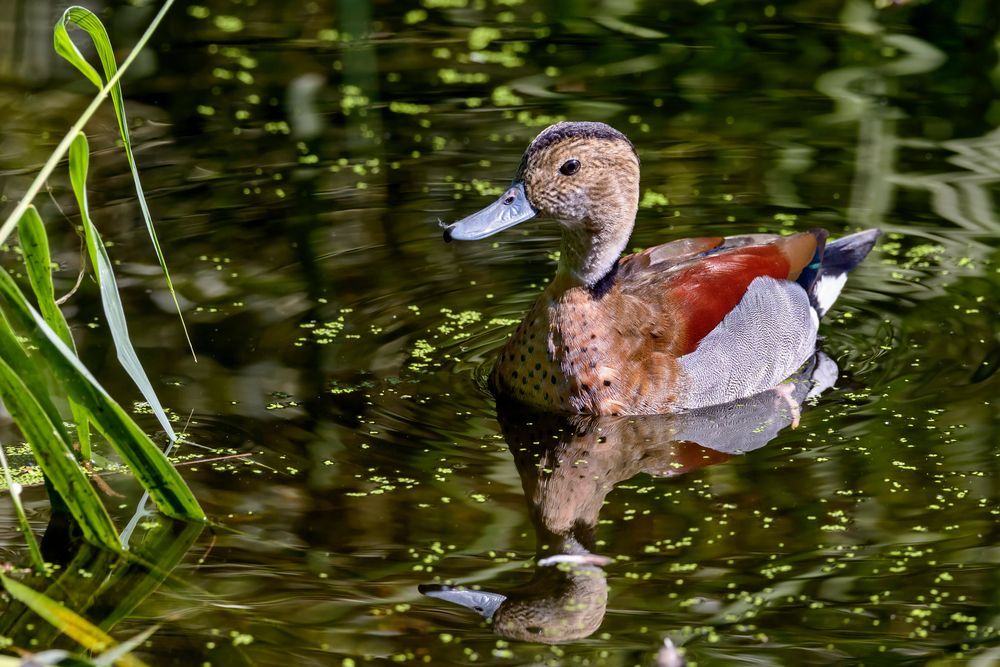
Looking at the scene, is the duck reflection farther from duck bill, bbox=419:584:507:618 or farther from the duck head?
the duck head

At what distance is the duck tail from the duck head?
3.97ft

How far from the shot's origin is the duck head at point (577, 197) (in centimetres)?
635

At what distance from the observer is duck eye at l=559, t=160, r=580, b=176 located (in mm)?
6379

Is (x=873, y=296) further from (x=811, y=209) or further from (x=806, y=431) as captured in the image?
(x=806, y=431)

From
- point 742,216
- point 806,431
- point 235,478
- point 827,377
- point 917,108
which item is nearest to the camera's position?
point 235,478

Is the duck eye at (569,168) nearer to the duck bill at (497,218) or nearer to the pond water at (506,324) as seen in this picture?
the duck bill at (497,218)

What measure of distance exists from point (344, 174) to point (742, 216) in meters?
2.36

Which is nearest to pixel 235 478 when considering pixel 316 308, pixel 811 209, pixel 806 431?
pixel 316 308

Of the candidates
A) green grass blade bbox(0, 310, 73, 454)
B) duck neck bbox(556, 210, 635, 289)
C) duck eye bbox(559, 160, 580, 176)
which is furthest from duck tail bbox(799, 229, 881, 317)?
green grass blade bbox(0, 310, 73, 454)

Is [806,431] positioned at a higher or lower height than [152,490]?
lower

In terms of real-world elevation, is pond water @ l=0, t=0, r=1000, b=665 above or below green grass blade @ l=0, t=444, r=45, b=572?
below

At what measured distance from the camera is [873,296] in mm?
7641

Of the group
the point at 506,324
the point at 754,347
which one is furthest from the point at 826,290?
the point at 506,324

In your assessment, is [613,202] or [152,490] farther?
[613,202]
